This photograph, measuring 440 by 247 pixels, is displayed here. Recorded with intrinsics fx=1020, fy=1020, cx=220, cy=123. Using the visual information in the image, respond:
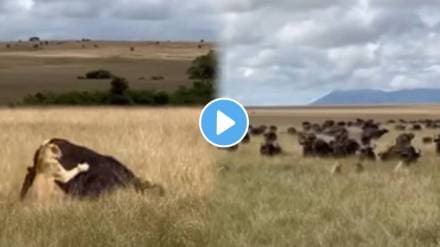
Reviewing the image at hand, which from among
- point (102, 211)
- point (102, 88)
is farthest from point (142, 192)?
point (102, 88)

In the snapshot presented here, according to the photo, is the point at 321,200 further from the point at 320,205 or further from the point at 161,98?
the point at 161,98

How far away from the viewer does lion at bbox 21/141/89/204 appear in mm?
8969

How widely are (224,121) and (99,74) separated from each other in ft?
25.5

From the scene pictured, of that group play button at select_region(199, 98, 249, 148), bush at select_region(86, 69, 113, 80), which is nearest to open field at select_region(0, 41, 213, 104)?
bush at select_region(86, 69, 113, 80)

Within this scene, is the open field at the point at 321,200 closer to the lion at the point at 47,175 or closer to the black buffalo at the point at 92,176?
the black buffalo at the point at 92,176

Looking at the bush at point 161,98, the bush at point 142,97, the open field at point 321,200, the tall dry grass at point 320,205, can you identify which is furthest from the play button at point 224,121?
the bush at point 142,97

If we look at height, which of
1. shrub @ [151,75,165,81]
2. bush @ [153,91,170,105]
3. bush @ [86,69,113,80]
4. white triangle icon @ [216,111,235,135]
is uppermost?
bush @ [86,69,113,80]

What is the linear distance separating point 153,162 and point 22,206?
1.71 meters

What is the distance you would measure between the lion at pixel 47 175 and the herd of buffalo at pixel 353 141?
5.38 m

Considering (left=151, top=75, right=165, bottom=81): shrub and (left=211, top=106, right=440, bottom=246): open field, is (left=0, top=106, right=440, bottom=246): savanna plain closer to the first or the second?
(left=211, top=106, right=440, bottom=246): open field

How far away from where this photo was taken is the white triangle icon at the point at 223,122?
246 inches

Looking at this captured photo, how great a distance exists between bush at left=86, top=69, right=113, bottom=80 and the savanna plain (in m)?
0.48

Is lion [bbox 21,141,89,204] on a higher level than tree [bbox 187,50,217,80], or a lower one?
lower

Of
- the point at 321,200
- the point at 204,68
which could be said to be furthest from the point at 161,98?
the point at 204,68
